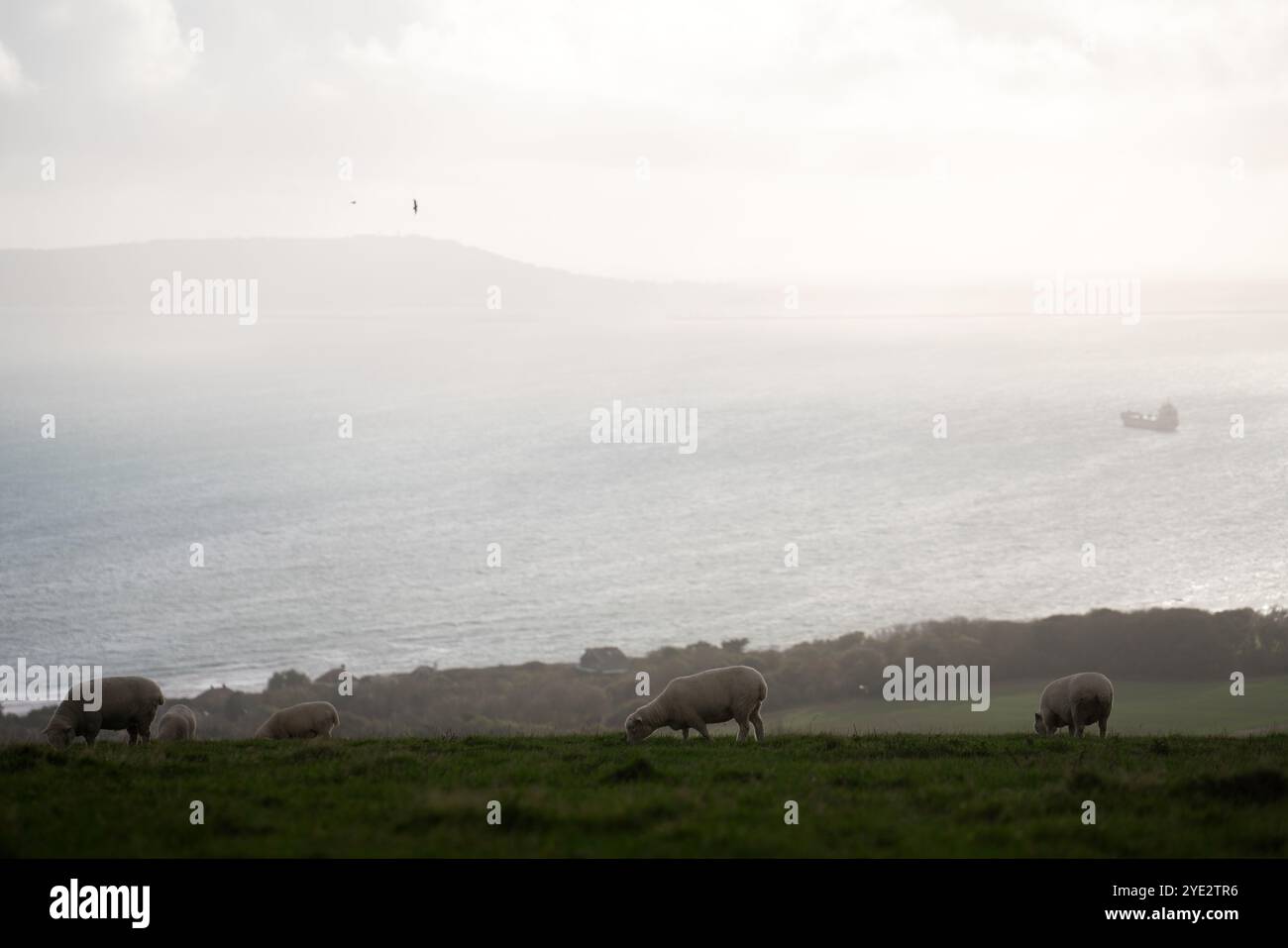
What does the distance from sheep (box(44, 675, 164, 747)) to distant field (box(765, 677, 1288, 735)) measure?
23.6m

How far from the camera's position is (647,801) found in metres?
11.7

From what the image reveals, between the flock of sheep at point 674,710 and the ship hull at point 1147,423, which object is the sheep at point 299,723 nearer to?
the flock of sheep at point 674,710

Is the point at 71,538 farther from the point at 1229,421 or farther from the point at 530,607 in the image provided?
the point at 1229,421

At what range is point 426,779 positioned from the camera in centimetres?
1385

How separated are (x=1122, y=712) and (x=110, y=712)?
141 ft

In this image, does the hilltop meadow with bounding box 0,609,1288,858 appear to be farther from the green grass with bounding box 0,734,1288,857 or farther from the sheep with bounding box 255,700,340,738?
the sheep with bounding box 255,700,340,738

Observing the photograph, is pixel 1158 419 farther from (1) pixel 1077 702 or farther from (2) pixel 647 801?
(2) pixel 647 801

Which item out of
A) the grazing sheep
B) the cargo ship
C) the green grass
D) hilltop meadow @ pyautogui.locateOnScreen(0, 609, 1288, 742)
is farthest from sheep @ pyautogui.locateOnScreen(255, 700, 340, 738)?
the cargo ship

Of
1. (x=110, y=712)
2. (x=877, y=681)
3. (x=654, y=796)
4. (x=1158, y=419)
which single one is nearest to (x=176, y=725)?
(x=110, y=712)

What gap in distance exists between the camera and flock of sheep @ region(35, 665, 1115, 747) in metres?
19.5

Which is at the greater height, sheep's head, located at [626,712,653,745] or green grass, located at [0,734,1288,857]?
green grass, located at [0,734,1288,857]

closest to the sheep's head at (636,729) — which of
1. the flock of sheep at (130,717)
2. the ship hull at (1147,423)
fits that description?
the flock of sheep at (130,717)
